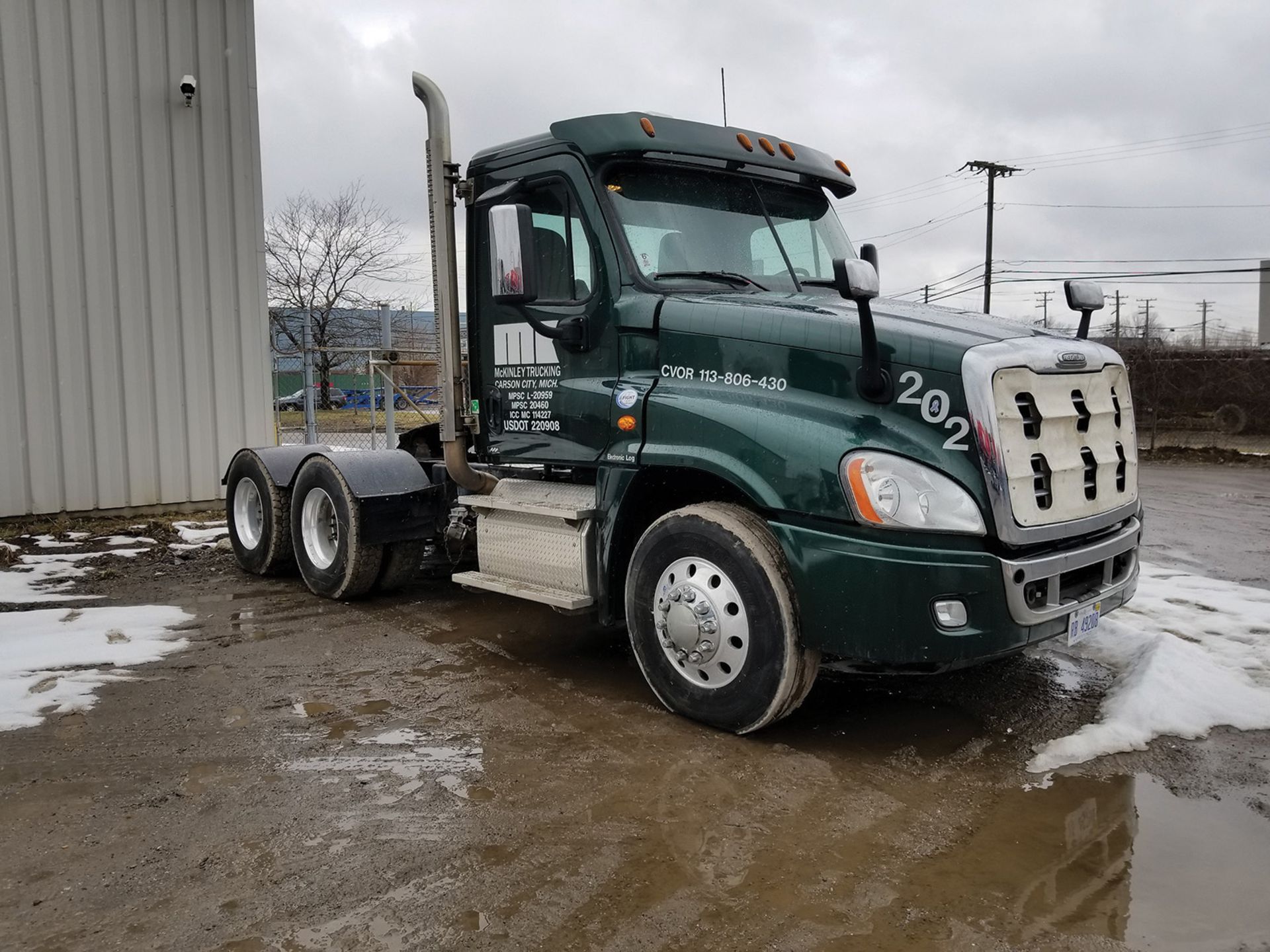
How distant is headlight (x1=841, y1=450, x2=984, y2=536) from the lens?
12.1 ft

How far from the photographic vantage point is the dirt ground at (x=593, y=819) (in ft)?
9.09

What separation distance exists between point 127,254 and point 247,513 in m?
3.84

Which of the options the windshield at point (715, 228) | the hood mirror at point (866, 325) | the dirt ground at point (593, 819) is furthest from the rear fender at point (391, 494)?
the hood mirror at point (866, 325)

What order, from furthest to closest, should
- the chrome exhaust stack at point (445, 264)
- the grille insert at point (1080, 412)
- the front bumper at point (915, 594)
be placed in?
the chrome exhaust stack at point (445, 264)
the grille insert at point (1080, 412)
the front bumper at point (915, 594)

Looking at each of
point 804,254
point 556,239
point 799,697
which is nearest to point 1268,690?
point 799,697

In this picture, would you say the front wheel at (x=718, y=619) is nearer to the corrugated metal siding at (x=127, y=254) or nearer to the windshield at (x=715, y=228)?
the windshield at (x=715, y=228)

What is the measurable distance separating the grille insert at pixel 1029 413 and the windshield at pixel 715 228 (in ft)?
5.06

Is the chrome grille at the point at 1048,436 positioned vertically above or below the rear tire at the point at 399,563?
above

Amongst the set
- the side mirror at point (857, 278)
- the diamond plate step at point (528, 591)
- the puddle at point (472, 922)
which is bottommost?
the puddle at point (472, 922)

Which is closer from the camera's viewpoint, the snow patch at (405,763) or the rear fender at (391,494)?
the snow patch at (405,763)

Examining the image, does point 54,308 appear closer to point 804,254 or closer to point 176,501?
point 176,501

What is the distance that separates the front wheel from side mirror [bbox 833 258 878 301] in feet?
3.34

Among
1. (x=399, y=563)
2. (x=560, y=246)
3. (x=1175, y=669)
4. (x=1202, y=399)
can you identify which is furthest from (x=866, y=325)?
(x=1202, y=399)

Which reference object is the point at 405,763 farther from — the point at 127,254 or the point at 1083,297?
the point at 127,254
